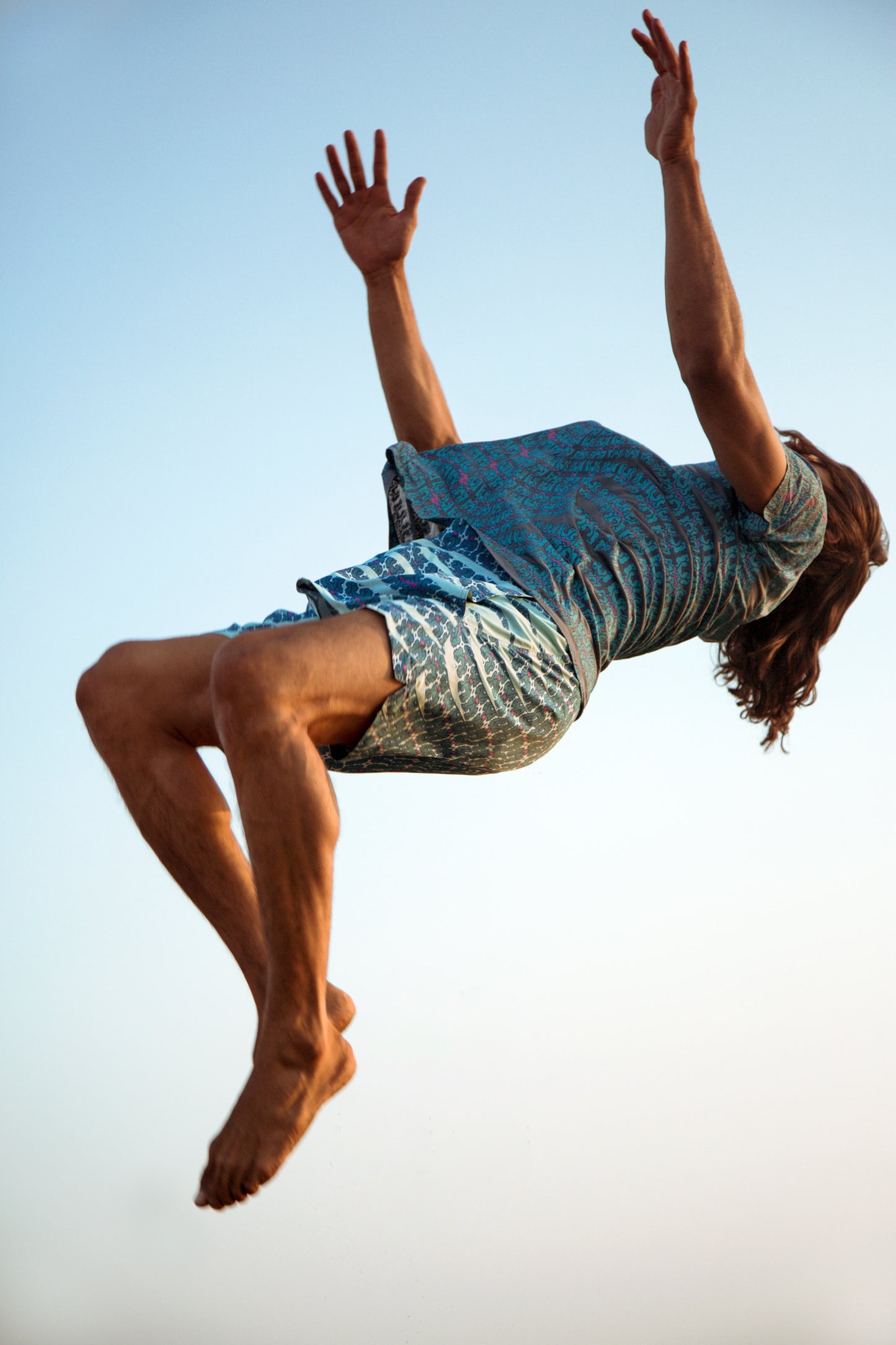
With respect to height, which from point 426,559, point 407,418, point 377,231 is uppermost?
point 377,231

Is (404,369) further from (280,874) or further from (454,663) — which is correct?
(280,874)

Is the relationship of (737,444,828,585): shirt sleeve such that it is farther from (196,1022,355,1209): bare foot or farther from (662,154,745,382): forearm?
(196,1022,355,1209): bare foot

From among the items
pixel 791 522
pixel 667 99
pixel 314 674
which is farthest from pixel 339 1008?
pixel 667 99

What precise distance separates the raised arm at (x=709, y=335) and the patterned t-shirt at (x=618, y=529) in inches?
3.6

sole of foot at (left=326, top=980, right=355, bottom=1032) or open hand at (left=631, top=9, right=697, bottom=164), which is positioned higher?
open hand at (left=631, top=9, right=697, bottom=164)

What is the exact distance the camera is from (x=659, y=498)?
2.49 m

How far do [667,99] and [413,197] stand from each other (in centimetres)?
68

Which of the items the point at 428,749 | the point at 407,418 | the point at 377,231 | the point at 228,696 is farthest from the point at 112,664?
the point at 377,231

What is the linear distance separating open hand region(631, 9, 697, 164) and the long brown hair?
0.68m

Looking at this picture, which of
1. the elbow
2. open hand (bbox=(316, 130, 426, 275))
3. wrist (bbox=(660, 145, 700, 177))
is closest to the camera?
the elbow

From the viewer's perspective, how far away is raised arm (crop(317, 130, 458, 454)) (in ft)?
9.46

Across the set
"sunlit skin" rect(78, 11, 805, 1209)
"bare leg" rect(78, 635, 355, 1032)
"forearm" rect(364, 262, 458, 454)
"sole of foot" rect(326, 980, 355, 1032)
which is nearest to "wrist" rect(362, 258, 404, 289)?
"forearm" rect(364, 262, 458, 454)

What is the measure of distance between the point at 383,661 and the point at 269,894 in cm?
39

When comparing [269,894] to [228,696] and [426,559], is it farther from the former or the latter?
[426,559]
